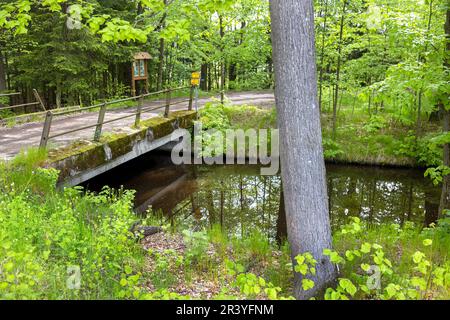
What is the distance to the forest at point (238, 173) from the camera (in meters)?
4.27

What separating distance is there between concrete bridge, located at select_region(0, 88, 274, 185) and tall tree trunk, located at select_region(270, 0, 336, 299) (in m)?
5.60

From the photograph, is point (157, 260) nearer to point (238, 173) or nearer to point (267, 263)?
point (267, 263)

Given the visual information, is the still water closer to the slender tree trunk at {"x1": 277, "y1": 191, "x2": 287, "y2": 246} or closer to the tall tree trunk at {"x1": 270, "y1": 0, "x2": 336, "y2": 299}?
the slender tree trunk at {"x1": 277, "y1": 191, "x2": 287, "y2": 246}

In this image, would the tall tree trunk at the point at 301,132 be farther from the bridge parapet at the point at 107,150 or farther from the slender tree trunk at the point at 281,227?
the bridge parapet at the point at 107,150

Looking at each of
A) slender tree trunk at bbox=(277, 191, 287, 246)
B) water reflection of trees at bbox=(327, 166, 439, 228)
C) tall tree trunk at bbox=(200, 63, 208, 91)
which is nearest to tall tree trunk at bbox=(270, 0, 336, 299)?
slender tree trunk at bbox=(277, 191, 287, 246)

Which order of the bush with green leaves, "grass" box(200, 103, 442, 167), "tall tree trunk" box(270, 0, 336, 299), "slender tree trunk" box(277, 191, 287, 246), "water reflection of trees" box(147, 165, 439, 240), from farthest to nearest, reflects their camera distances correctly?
"grass" box(200, 103, 442, 167), "water reflection of trees" box(147, 165, 439, 240), "slender tree trunk" box(277, 191, 287, 246), "tall tree trunk" box(270, 0, 336, 299), the bush with green leaves

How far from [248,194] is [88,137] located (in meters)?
4.93

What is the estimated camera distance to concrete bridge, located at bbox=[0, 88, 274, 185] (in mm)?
8625

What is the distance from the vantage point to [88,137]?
10172mm

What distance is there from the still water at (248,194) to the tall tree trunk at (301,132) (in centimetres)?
424

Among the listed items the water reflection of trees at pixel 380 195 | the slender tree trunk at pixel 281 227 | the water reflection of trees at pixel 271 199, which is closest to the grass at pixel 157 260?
the slender tree trunk at pixel 281 227
